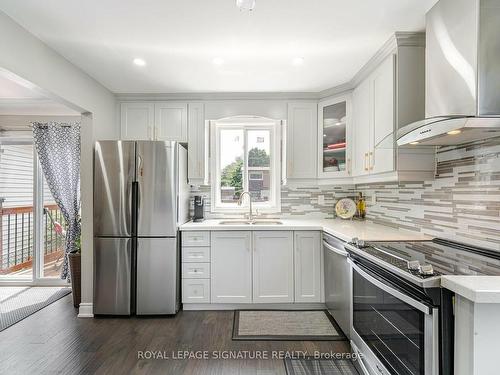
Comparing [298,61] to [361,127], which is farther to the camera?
[361,127]

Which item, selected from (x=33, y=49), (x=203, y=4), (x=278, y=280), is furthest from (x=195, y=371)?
(x=33, y=49)

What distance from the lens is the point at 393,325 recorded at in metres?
1.43

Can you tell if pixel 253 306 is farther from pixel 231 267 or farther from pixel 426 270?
pixel 426 270

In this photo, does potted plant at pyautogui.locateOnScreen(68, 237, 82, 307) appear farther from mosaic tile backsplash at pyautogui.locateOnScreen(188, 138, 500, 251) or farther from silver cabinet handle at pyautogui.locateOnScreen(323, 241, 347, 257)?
mosaic tile backsplash at pyautogui.locateOnScreen(188, 138, 500, 251)

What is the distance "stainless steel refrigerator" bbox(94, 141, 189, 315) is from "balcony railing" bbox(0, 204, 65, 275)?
1486 mm

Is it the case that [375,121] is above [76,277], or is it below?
above

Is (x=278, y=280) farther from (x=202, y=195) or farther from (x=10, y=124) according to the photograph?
(x=10, y=124)

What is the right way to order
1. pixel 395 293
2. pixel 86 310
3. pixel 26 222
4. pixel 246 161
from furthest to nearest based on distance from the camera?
1. pixel 26 222
2. pixel 246 161
3. pixel 86 310
4. pixel 395 293

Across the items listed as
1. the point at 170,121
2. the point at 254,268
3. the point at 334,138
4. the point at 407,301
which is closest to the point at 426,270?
the point at 407,301

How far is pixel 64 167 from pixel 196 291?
7.77 ft

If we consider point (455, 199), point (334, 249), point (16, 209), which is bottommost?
point (334, 249)

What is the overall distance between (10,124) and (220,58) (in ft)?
10.2

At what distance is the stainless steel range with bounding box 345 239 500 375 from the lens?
1116 millimetres

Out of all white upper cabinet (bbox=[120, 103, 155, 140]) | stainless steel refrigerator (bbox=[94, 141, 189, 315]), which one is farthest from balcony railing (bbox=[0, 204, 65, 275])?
white upper cabinet (bbox=[120, 103, 155, 140])
